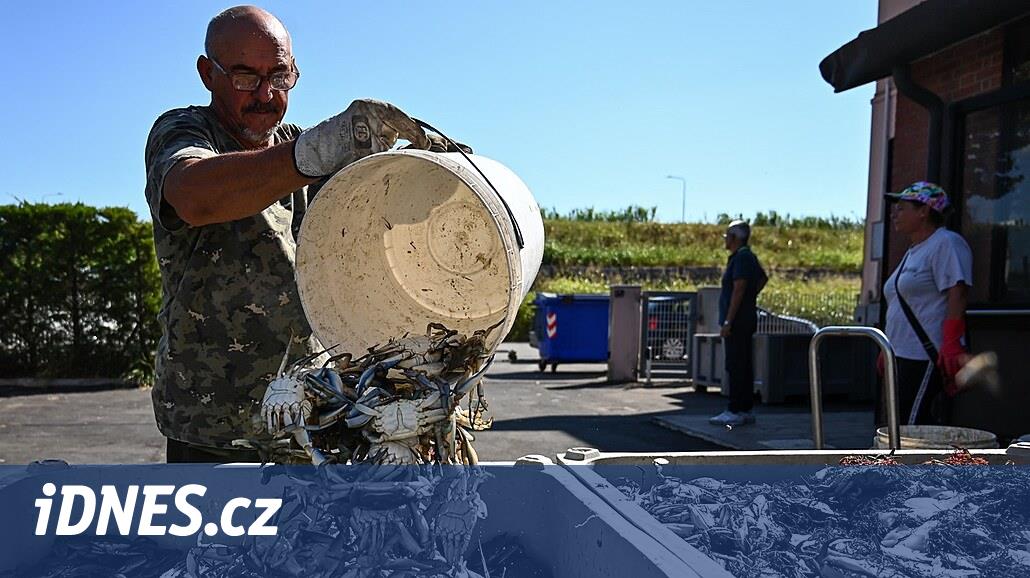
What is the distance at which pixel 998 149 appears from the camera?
621cm

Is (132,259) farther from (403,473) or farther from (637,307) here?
(403,473)

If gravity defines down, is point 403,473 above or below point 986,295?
below

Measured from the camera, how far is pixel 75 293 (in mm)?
12336

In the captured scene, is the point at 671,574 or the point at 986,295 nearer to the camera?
the point at 671,574

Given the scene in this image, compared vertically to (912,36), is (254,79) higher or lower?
lower

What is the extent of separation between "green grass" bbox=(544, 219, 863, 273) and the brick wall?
84.7 feet

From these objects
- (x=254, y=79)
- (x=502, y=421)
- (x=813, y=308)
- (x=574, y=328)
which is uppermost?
(x=254, y=79)

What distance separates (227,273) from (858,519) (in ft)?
5.42

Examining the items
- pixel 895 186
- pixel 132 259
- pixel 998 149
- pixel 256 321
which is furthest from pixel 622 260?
pixel 256 321

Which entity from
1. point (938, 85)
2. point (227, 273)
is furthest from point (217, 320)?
point (938, 85)

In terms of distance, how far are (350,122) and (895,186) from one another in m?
7.54

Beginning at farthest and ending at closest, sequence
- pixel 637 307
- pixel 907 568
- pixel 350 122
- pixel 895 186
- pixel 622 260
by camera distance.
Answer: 1. pixel 622 260
2. pixel 637 307
3. pixel 895 186
4. pixel 350 122
5. pixel 907 568

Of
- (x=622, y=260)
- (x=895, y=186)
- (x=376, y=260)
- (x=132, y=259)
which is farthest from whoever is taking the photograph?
(x=622, y=260)

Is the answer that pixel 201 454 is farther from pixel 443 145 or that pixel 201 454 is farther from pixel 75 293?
pixel 75 293
